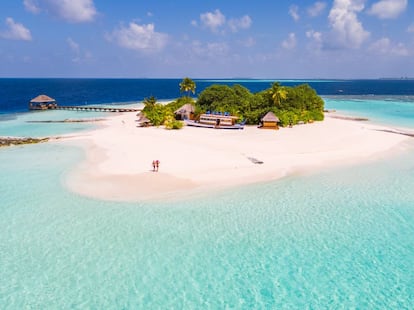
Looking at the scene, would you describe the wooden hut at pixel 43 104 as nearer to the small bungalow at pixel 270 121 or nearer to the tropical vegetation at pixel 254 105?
the tropical vegetation at pixel 254 105

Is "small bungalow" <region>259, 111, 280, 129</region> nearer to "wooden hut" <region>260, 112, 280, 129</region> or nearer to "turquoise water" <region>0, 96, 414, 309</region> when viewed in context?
"wooden hut" <region>260, 112, 280, 129</region>

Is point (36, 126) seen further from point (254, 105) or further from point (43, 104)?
point (254, 105)

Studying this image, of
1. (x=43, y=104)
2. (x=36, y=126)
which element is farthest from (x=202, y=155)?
(x=43, y=104)

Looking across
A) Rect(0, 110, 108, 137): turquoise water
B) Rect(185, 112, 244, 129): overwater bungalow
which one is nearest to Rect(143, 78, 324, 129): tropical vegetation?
Rect(185, 112, 244, 129): overwater bungalow

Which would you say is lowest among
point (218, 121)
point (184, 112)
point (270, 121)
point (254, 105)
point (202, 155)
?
point (202, 155)

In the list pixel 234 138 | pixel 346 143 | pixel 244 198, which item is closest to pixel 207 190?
pixel 244 198

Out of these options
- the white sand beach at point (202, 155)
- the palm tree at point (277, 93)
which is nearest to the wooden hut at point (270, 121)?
the white sand beach at point (202, 155)

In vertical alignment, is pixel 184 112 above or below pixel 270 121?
above

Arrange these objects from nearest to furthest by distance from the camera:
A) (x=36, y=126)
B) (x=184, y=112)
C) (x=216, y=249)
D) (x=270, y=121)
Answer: (x=216, y=249)
(x=270, y=121)
(x=36, y=126)
(x=184, y=112)
